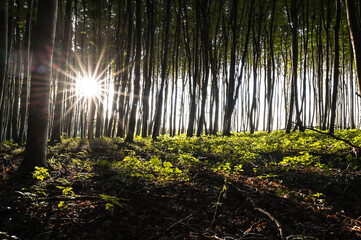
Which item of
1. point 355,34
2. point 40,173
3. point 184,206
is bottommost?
point 184,206

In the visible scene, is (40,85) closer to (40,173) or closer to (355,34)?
(40,173)

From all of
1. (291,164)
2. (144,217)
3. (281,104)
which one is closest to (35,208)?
(144,217)

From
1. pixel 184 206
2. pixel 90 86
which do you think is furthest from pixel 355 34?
pixel 90 86

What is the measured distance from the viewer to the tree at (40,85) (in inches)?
165

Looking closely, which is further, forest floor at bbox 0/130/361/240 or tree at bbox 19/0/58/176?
tree at bbox 19/0/58/176

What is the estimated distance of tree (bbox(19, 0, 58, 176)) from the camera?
4203mm

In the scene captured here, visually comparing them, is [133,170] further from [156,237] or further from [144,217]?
[156,237]

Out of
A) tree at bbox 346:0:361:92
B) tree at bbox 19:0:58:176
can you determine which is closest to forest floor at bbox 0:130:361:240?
tree at bbox 19:0:58:176

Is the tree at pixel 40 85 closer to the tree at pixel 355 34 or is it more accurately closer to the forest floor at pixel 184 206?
the forest floor at pixel 184 206

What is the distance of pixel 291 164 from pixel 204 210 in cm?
295

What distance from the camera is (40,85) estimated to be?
4258 millimetres

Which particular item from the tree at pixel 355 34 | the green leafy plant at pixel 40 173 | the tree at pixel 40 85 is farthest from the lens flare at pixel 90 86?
the tree at pixel 355 34

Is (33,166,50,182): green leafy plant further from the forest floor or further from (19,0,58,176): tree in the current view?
(19,0,58,176): tree

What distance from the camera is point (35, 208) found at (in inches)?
106
